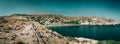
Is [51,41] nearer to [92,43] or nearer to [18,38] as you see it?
[18,38]

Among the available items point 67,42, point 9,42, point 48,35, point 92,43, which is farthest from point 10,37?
point 92,43

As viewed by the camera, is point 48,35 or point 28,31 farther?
point 48,35

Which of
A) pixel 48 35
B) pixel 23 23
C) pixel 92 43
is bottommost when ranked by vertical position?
pixel 92 43

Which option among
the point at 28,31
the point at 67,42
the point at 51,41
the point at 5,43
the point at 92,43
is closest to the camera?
the point at 5,43

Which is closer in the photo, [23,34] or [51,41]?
[23,34]

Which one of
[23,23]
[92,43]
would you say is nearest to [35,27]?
[23,23]

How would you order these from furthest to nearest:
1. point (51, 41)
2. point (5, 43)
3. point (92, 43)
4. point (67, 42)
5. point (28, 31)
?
point (92, 43), point (67, 42), point (51, 41), point (28, 31), point (5, 43)

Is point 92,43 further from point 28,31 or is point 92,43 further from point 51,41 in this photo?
point 28,31

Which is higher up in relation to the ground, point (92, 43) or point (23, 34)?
point (23, 34)

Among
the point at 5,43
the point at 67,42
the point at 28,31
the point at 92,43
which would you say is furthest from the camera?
the point at 92,43
